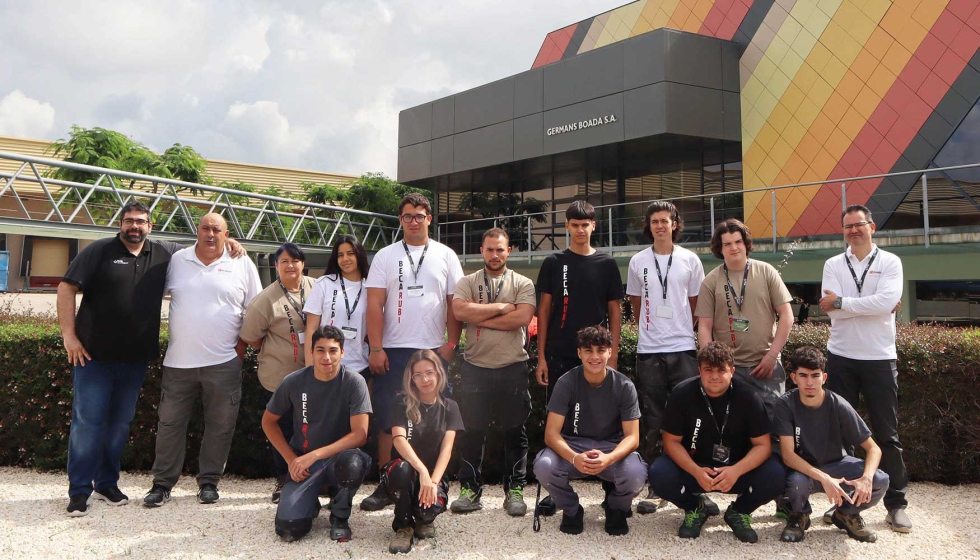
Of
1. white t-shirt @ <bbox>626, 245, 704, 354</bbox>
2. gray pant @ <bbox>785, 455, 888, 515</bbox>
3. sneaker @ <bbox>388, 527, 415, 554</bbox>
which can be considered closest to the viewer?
sneaker @ <bbox>388, 527, 415, 554</bbox>

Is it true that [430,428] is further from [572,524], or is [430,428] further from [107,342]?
[107,342]

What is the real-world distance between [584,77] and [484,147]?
11.1 ft

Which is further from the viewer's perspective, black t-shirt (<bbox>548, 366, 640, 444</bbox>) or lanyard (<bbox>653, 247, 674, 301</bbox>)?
lanyard (<bbox>653, 247, 674, 301</bbox>)

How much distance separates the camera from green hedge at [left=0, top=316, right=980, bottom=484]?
469 cm

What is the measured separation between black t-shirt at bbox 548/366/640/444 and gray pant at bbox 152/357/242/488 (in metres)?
2.32

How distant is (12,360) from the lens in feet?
17.9

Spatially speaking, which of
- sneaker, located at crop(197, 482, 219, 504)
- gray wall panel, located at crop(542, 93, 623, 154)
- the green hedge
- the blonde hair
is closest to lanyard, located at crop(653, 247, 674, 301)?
the green hedge

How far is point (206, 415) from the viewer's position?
183 inches

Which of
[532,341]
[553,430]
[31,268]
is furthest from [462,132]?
[31,268]

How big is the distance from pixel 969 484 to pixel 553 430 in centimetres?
339

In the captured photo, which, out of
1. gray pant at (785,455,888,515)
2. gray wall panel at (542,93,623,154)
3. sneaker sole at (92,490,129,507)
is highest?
gray wall panel at (542,93,623,154)

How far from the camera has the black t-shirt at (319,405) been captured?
4.02 meters

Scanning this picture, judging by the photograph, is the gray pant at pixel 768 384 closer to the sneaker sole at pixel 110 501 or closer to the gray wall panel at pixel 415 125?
the sneaker sole at pixel 110 501

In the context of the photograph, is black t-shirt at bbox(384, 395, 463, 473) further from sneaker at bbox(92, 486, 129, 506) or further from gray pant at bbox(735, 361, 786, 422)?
sneaker at bbox(92, 486, 129, 506)
